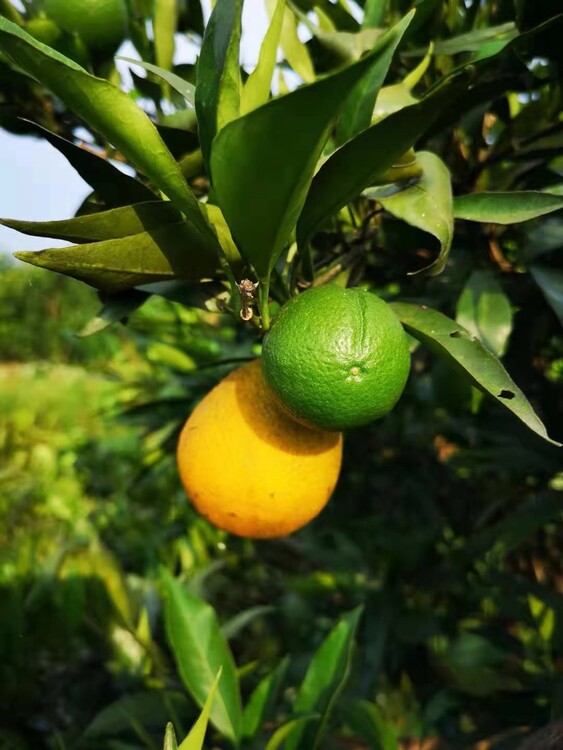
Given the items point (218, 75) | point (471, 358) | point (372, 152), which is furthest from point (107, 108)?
point (471, 358)

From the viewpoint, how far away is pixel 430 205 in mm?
585

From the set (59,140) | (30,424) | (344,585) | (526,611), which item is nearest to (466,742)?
(526,611)

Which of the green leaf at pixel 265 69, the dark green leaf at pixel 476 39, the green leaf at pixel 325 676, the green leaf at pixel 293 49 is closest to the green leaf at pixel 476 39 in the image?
the dark green leaf at pixel 476 39

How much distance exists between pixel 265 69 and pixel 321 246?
1.00 feet

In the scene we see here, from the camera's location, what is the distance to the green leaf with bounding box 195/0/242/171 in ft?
1.57

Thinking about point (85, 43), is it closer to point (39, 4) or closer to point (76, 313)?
point (39, 4)

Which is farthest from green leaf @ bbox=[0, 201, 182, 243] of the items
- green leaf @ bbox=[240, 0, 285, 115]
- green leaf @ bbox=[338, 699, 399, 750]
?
green leaf @ bbox=[338, 699, 399, 750]

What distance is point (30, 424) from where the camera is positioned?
4.07m

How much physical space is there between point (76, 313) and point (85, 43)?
5.61 m

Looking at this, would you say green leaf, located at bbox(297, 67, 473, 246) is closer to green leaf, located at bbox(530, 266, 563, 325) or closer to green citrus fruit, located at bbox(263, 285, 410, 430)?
green citrus fruit, located at bbox(263, 285, 410, 430)

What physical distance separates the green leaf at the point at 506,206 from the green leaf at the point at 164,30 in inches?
15.6

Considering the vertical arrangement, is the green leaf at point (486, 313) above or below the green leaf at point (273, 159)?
below

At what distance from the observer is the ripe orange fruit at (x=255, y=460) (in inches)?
26.6

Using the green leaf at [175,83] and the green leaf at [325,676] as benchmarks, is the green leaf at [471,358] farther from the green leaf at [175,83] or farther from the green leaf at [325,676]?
the green leaf at [325,676]
